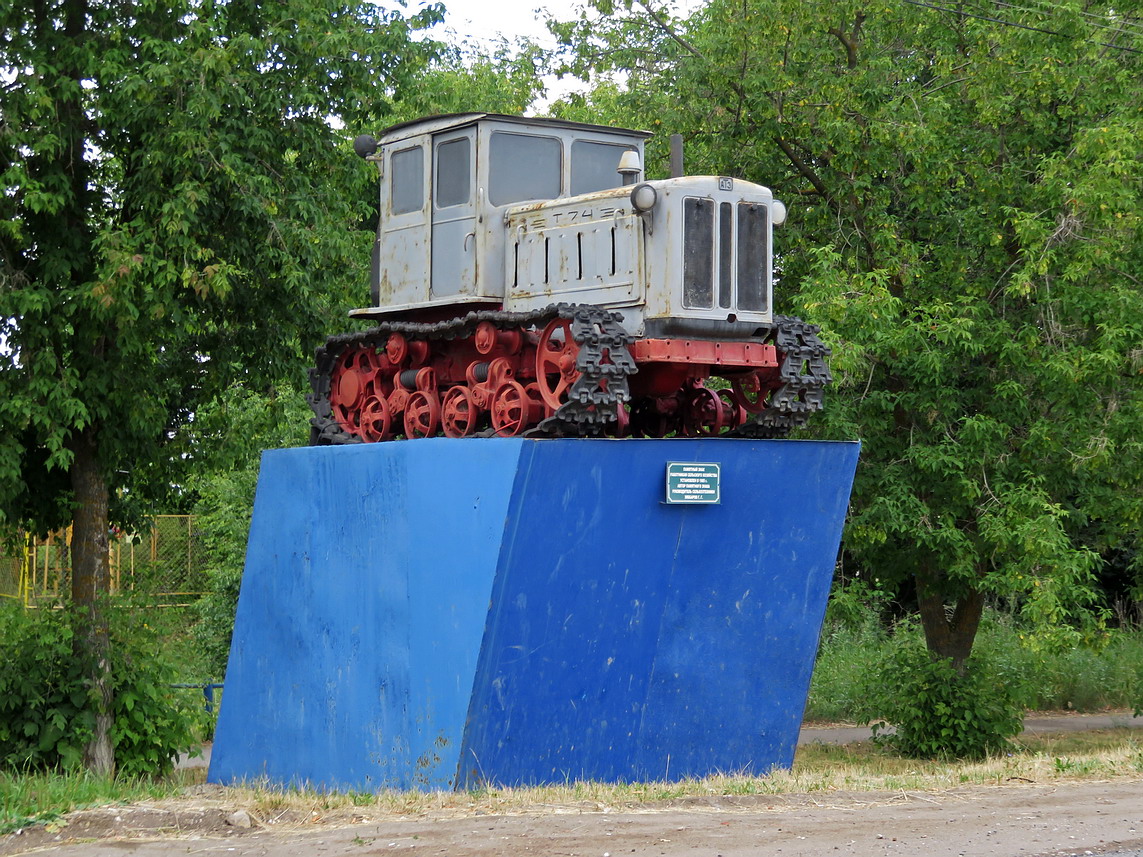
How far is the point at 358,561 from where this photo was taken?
11000 millimetres

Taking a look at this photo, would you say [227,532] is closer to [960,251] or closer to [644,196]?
[960,251]

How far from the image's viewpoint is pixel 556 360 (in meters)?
10.4

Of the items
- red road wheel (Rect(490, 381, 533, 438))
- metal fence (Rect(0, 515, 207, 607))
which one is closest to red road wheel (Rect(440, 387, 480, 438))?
red road wheel (Rect(490, 381, 533, 438))

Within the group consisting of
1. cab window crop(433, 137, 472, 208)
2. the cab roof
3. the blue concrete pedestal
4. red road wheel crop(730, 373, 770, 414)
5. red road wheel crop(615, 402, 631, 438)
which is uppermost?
the cab roof

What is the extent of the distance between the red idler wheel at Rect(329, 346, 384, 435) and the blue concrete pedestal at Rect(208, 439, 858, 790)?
114 centimetres

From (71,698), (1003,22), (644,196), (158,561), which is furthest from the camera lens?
(158,561)

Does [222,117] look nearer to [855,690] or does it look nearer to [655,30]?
[655,30]

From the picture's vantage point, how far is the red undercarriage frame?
1051cm

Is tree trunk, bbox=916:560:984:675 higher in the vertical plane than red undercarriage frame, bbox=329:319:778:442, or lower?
lower

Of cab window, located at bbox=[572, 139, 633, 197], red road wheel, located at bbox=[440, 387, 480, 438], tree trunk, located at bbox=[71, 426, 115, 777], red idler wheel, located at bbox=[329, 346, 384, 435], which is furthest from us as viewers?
tree trunk, located at bbox=[71, 426, 115, 777]

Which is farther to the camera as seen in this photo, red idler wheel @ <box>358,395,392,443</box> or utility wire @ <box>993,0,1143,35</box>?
utility wire @ <box>993,0,1143,35</box>

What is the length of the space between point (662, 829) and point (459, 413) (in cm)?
441

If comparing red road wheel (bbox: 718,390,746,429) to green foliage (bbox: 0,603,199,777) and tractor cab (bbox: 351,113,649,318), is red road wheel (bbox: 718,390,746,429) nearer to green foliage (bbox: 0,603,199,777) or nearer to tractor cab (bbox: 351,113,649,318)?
tractor cab (bbox: 351,113,649,318)

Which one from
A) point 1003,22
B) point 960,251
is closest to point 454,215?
point 960,251
